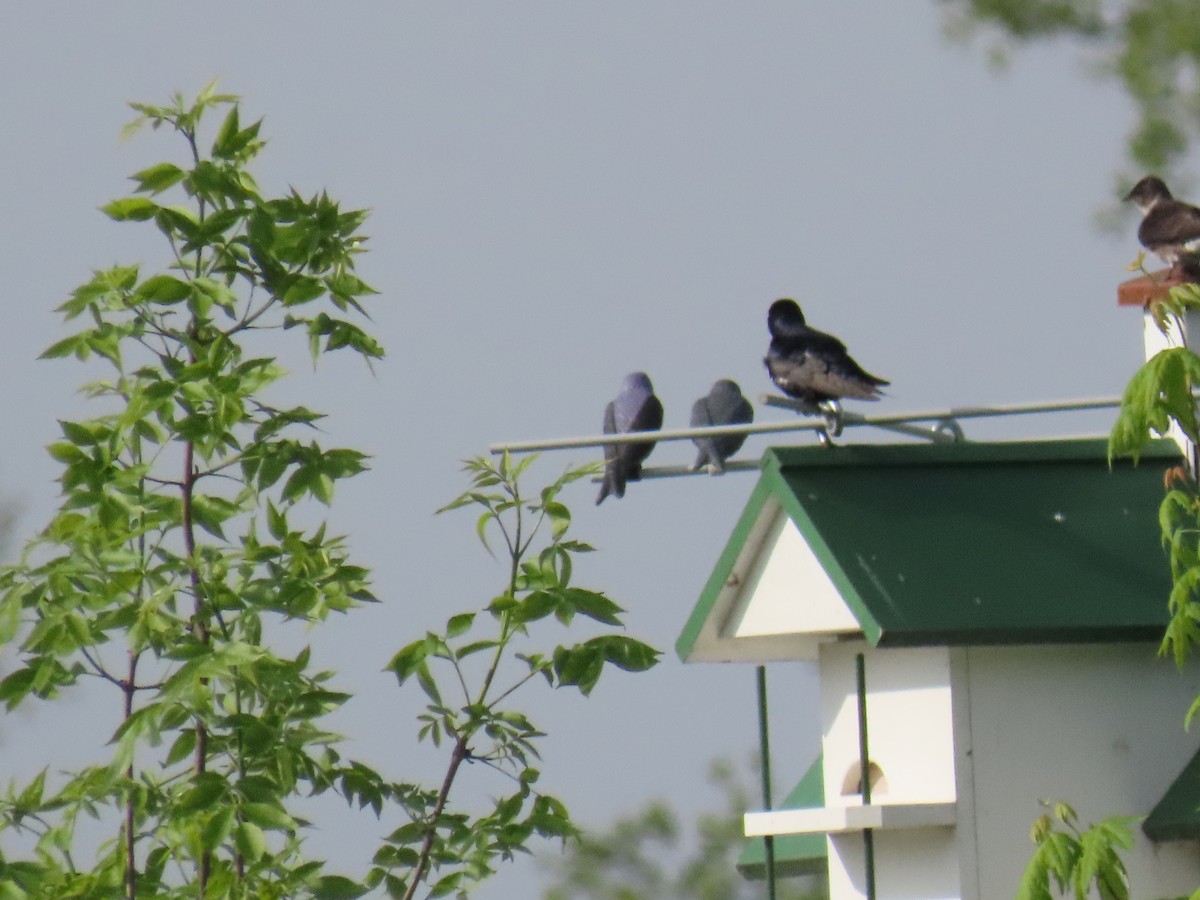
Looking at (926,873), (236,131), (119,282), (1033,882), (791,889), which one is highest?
(791,889)

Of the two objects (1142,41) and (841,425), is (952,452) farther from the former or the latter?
(1142,41)

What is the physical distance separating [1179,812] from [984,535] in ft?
2.54

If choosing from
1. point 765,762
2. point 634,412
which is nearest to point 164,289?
point 765,762

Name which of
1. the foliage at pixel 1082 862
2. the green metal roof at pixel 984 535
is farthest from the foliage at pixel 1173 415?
the green metal roof at pixel 984 535

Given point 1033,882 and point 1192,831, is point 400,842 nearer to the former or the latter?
point 1033,882

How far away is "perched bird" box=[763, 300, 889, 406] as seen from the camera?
6.38m

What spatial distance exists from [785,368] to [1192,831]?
2137mm

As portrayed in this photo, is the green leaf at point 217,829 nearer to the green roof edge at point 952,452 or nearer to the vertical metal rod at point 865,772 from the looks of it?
the vertical metal rod at point 865,772

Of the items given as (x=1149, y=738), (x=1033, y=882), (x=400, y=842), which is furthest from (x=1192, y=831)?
(x=400, y=842)

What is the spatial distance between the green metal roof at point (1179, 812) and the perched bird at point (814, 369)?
4.98 feet

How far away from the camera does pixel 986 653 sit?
17.5 feet

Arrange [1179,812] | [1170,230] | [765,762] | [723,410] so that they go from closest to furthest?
1. [1179,812]
2. [765,762]
3. [1170,230]
4. [723,410]

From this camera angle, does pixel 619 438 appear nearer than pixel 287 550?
No

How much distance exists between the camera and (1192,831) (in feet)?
16.6
